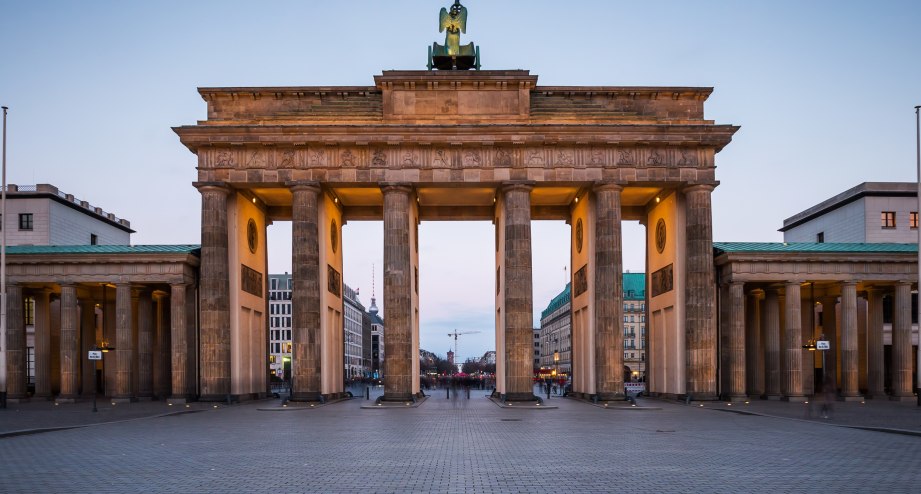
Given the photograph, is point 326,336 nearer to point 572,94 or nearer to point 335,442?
point 572,94

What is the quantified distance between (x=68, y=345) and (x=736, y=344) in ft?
130

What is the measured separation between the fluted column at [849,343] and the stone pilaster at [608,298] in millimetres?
13909

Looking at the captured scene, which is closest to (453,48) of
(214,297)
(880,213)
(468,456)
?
(214,297)

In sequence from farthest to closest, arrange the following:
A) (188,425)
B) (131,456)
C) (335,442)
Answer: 1. (188,425)
2. (335,442)
3. (131,456)

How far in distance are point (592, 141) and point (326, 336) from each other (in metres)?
19.5

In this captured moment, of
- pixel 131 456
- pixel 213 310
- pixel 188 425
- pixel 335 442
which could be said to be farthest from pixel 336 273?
pixel 131 456

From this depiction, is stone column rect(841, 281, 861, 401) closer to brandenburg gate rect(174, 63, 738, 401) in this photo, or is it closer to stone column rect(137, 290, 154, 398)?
brandenburg gate rect(174, 63, 738, 401)

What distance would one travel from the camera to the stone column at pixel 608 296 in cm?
4631

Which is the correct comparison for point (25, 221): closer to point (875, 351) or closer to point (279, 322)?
point (875, 351)

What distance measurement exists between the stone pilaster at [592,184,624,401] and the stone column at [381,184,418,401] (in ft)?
23.6

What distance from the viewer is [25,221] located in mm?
71438

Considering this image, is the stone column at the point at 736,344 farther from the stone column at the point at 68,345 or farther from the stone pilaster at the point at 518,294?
the stone column at the point at 68,345

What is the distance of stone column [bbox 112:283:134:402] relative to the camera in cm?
4863

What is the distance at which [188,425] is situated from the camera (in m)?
31.1
